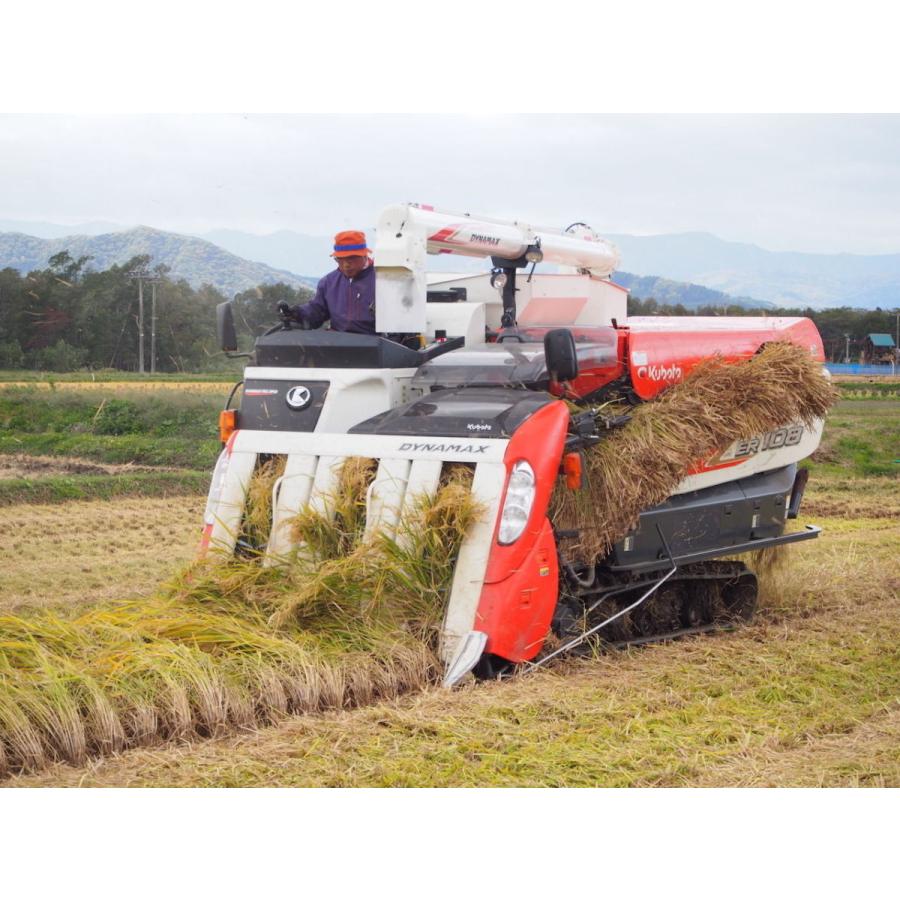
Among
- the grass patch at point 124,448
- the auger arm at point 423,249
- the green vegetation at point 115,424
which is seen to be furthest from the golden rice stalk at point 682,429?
the green vegetation at point 115,424

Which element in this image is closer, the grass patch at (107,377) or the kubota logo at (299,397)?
the kubota logo at (299,397)

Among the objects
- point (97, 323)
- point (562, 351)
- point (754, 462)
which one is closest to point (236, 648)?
point (562, 351)

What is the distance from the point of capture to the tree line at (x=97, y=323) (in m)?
25.2

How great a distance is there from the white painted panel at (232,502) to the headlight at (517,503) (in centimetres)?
155

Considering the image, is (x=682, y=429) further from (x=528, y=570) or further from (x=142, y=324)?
(x=142, y=324)

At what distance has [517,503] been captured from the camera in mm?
5785

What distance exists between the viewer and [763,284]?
1773 cm

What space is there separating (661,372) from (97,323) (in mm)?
21417

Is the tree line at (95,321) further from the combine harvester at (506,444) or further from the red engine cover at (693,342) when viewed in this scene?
the combine harvester at (506,444)

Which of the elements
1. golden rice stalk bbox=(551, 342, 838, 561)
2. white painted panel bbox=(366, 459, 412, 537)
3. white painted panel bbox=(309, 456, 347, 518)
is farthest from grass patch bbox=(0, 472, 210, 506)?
golden rice stalk bbox=(551, 342, 838, 561)

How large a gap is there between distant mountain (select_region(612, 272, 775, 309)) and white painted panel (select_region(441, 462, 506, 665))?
34.8 ft

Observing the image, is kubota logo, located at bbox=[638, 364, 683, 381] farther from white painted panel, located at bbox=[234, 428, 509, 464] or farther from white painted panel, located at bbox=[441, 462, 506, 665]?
white painted panel, located at bbox=[441, 462, 506, 665]

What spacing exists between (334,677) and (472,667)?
70 centimetres

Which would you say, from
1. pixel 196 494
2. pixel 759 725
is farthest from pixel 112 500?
pixel 759 725
